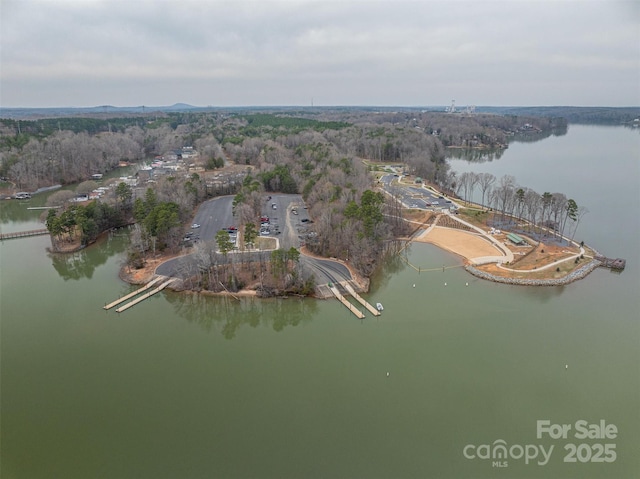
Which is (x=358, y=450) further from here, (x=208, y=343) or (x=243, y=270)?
(x=243, y=270)

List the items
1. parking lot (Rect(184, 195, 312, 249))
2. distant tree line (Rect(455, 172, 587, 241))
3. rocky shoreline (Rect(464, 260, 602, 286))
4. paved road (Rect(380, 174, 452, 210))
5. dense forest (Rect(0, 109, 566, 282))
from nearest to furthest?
rocky shoreline (Rect(464, 260, 602, 286)) < dense forest (Rect(0, 109, 566, 282)) < parking lot (Rect(184, 195, 312, 249)) < distant tree line (Rect(455, 172, 587, 241)) < paved road (Rect(380, 174, 452, 210))

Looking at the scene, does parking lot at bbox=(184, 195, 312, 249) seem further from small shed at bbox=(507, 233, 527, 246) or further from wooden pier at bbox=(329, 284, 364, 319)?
small shed at bbox=(507, 233, 527, 246)

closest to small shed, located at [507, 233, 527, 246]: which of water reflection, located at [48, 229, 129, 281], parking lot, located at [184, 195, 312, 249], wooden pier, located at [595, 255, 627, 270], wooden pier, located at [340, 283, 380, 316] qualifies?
wooden pier, located at [595, 255, 627, 270]

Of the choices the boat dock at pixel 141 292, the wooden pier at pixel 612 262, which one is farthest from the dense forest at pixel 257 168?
the wooden pier at pixel 612 262

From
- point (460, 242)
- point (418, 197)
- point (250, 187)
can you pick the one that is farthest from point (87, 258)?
point (418, 197)

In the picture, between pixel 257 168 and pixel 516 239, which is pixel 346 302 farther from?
pixel 257 168

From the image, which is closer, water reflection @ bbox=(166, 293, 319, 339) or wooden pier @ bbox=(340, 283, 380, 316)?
water reflection @ bbox=(166, 293, 319, 339)

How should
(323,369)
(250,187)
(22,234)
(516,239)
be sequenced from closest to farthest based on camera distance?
(323,369) < (516,239) < (22,234) < (250,187)
